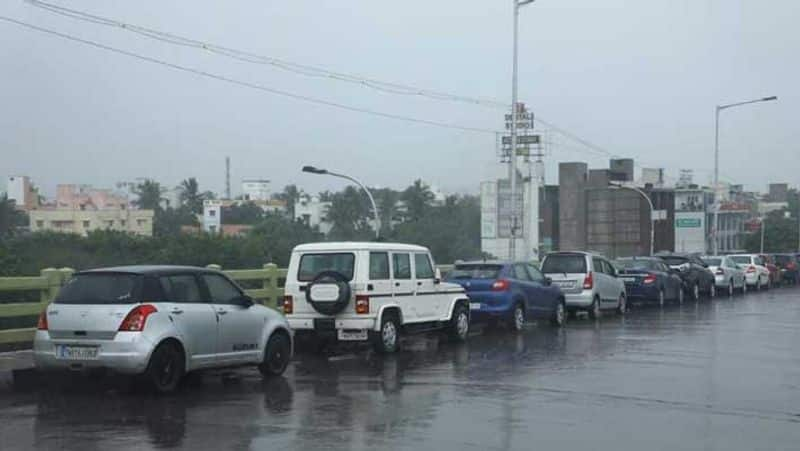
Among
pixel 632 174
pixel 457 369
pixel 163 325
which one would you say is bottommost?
pixel 457 369

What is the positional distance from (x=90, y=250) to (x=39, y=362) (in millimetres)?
11166

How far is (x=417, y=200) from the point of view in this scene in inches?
2002

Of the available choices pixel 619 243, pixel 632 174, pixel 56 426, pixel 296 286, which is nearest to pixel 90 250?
pixel 296 286

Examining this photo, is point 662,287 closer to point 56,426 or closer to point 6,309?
point 6,309

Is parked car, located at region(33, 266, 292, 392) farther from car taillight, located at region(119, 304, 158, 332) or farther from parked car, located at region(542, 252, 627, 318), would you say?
parked car, located at region(542, 252, 627, 318)

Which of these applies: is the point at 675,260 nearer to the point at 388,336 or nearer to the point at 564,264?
the point at 564,264

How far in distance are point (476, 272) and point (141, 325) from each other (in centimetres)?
1093

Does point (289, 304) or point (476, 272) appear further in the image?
point (476, 272)

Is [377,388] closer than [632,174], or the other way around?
[377,388]

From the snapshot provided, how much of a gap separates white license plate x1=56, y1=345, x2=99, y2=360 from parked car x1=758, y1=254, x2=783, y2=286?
41796 mm

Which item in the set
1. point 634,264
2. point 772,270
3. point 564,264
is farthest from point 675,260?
point 772,270

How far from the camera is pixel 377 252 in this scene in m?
16.4

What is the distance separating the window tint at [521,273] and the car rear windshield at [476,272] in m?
0.55

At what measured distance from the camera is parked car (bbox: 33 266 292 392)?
11.4m
